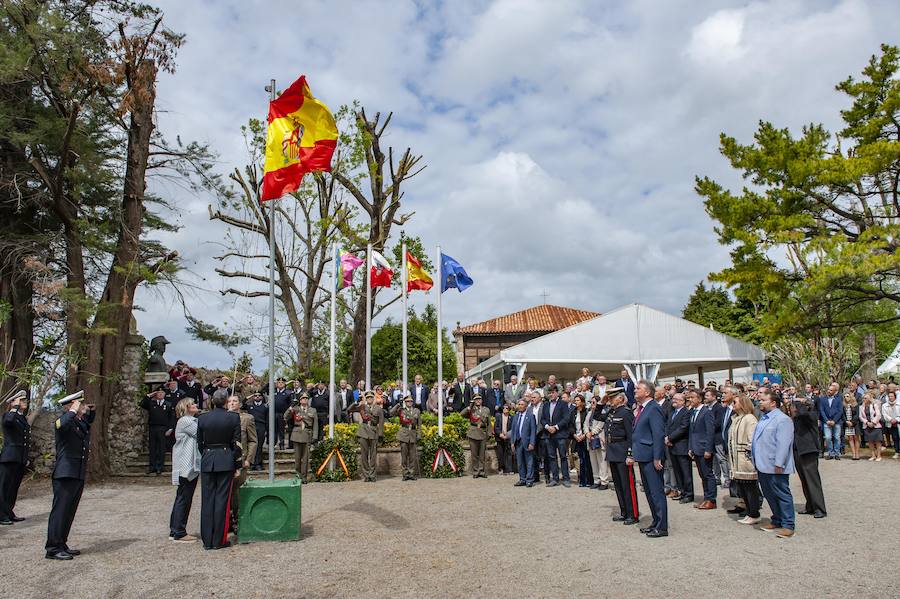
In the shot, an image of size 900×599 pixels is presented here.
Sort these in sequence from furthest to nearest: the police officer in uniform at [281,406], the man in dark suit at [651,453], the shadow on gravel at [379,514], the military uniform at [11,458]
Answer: the police officer in uniform at [281,406], the military uniform at [11,458], the shadow on gravel at [379,514], the man in dark suit at [651,453]

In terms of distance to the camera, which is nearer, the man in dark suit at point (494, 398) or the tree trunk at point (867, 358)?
the man in dark suit at point (494, 398)

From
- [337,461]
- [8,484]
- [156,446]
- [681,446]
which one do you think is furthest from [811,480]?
[156,446]

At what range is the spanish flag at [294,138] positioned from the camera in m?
9.59

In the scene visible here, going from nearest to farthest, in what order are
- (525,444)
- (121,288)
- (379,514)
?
(379,514), (525,444), (121,288)

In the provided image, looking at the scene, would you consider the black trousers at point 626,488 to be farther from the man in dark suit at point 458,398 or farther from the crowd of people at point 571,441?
the man in dark suit at point 458,398

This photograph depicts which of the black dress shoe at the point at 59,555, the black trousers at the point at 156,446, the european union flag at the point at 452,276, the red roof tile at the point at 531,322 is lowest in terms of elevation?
the black dress shoe at the point at 59,555

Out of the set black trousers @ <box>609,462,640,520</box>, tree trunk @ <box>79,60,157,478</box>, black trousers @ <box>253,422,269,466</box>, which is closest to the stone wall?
tree trunk @ <box>79,60,157,478</box>

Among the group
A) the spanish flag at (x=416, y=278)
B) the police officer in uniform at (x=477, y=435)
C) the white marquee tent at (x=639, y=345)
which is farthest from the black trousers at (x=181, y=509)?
the white marquee tent at (x=639, y=345)

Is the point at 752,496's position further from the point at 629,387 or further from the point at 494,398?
the point at 494,398

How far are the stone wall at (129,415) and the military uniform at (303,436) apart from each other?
15.3ft

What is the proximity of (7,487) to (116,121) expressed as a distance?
9.65 meters

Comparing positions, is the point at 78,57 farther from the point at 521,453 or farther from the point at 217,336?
the point at 521,453

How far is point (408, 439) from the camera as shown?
14.7 meters

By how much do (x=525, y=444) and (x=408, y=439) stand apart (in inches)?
103
